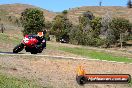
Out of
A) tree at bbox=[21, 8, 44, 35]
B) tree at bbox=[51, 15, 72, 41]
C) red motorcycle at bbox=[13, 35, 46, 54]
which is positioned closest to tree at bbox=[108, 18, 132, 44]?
tree at bbox=[51, 15, 72, 41]

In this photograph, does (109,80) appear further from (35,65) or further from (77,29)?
(77,29)

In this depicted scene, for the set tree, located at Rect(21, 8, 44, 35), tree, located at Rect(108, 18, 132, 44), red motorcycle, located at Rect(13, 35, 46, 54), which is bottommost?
tree, located at Rect(108, 18, 132, 44)

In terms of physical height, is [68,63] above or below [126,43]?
above

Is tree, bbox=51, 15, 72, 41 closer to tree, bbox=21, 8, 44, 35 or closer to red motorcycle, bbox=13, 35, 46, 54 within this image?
tree, bbox=21, 8, 44, 35

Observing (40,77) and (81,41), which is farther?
(81,41)

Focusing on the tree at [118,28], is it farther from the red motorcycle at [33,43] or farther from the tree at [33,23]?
the red motorcycle at [33,43]

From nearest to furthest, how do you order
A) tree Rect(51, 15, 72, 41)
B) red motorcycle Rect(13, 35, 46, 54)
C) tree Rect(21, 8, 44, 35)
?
red motorcycle Rect(13, 35, 46, 54) < tree Rect(21, 8, 44, 35) < tree Rect(51, 15, 72, 41)

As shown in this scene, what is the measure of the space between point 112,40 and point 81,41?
52.9 feet

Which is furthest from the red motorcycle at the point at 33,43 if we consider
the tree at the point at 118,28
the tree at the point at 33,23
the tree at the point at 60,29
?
the tree at the point at 118,28

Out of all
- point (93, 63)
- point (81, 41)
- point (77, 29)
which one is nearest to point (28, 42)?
point (93, 63)

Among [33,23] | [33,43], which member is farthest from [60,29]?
[33,43]

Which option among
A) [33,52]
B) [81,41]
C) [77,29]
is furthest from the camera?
[77,29]

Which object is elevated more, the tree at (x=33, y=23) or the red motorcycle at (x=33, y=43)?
the red motorcycle at (x=33, y=43)

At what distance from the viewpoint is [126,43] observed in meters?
119
